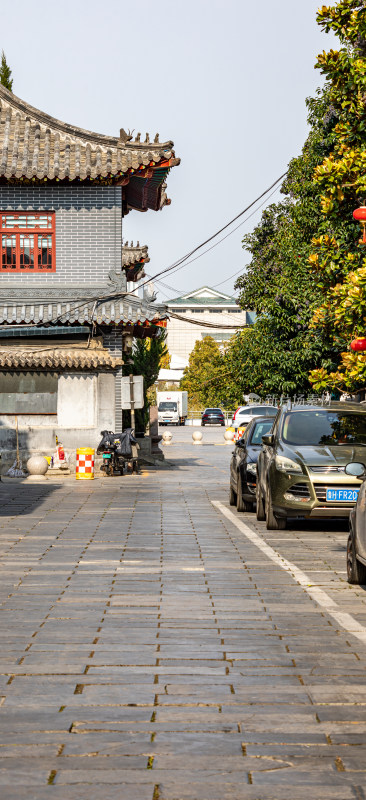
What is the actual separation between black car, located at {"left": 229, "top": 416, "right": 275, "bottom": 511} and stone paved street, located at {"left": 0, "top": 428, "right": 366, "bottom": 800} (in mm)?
4371

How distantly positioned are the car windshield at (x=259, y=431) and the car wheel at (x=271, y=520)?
4.03 meters

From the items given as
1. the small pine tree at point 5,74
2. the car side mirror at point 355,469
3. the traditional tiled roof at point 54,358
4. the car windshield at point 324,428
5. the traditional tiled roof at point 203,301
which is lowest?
the car side mirror at point 355,469

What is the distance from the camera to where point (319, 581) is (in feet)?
33.0

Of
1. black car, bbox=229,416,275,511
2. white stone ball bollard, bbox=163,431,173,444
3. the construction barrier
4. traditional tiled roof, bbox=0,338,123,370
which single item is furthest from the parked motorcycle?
white stone ball bollard, bbox=163,431,173,444

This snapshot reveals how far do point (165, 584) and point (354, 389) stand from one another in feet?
35.4

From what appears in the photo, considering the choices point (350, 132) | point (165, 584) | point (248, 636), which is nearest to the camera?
point (248, 636)

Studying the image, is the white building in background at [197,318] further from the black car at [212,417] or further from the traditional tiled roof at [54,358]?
the traditional tiled roof at [54,358]

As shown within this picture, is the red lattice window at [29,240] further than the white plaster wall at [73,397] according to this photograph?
Yes

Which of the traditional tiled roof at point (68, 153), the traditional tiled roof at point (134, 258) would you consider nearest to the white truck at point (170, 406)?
the traditional tiled roof at point (134, 258)

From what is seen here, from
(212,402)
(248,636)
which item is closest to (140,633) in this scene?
(248,636)

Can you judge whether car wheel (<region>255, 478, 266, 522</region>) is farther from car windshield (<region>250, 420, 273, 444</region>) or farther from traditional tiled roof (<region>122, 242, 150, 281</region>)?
traditional tiled roof (<region>122, 242, 150, 281</region>)

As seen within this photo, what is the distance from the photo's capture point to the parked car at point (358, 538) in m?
9.31

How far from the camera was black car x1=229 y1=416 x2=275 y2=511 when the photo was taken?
17.8 m

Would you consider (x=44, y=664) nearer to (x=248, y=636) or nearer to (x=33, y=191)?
(x=248, y=636)
